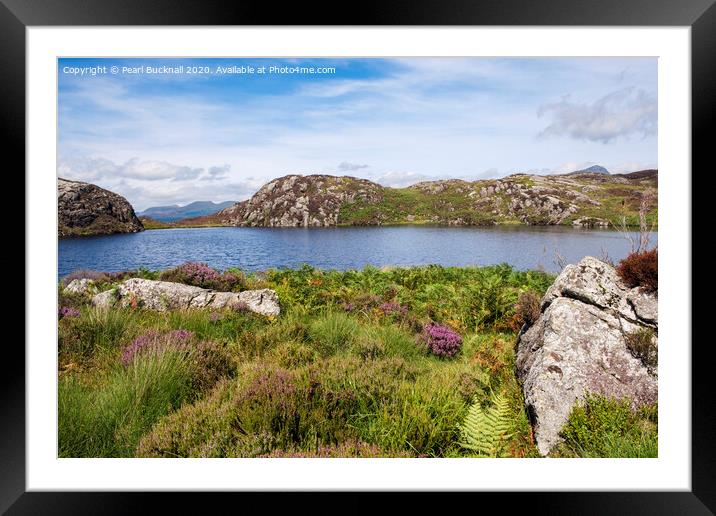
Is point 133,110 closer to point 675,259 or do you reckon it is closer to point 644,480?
point 675,259

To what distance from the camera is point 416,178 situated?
6203 mm

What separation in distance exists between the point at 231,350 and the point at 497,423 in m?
3.00

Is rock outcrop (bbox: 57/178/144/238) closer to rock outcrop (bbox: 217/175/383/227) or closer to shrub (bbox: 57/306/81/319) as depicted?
shrub (bbox: 57/306/81/319)

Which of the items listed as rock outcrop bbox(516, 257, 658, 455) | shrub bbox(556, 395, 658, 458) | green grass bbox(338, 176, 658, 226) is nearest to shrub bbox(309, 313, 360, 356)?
rock outcrop bbox(516, 257, 658, 455)

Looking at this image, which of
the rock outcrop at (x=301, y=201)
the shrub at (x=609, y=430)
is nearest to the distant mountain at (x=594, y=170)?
the rock outcrop at (x=301, y=201)

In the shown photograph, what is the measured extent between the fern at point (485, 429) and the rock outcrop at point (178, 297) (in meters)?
3.09

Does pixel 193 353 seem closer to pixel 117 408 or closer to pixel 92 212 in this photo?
pixel 117 408

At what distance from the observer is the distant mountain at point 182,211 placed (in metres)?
6.15

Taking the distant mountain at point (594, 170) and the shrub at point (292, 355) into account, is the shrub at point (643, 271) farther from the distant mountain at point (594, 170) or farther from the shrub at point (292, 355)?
the shrub at point (292, 355)

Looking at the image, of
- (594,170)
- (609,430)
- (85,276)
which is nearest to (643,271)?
(609,430)

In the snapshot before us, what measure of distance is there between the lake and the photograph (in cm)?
5

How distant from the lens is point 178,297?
5.91m
